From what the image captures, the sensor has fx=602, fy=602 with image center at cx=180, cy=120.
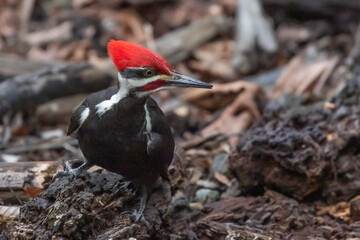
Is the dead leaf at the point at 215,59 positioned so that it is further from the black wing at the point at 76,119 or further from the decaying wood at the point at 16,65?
the black wing at the point at 76,119

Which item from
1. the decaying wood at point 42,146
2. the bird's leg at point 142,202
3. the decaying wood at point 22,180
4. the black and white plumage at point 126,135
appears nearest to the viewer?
the black and white plumage at point 126,135

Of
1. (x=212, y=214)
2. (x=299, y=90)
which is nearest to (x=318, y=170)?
(x=212, y=214)

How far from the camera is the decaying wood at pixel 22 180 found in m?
3.44

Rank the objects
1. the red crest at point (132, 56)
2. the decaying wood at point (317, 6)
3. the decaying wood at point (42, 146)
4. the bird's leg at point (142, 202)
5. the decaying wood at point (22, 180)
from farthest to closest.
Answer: the decaying wood at point (317, 6), the decaying wood at point (42, 146), the decaying wood at point (22, 180), the bird's leg at point (142, 202), the red crest at point (132, 56)

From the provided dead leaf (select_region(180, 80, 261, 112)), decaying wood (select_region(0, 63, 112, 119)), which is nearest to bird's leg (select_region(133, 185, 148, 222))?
decaying wood (select_region(0, 63, 112, 119))

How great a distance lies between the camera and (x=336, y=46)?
6859 mm

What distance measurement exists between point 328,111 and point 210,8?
10.2ft

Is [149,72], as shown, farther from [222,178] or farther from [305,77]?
[305,77]

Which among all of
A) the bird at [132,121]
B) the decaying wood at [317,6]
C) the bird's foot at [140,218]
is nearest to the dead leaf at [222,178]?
the bird at [132,121]

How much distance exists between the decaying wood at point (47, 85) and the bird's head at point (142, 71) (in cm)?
250

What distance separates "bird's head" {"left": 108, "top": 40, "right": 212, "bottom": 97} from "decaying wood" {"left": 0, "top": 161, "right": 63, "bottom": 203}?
86 centimetres

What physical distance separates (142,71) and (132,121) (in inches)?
12.6

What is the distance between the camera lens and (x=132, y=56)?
2898mm

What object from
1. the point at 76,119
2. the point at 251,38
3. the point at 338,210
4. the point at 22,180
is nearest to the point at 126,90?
the point at 76,119
